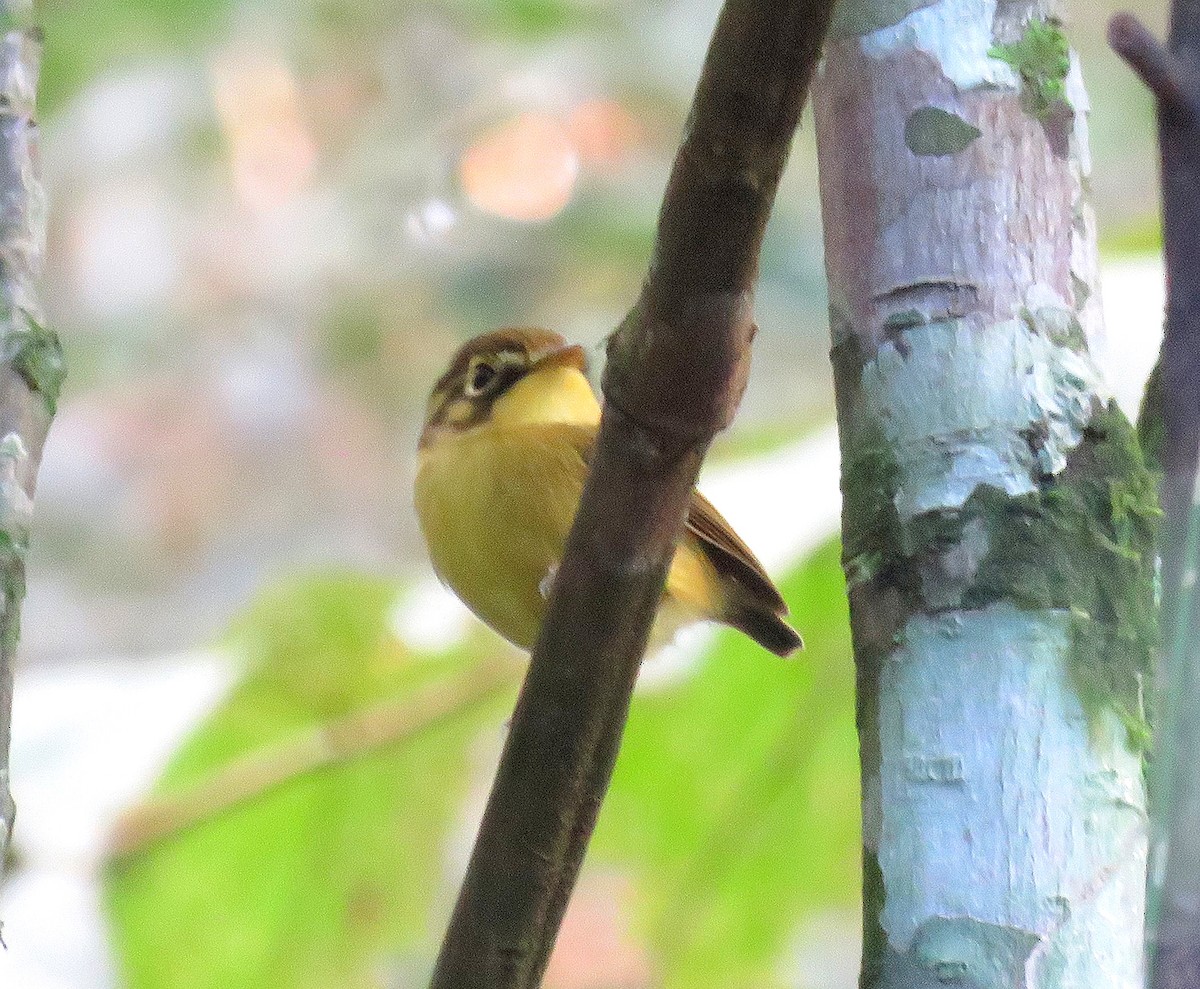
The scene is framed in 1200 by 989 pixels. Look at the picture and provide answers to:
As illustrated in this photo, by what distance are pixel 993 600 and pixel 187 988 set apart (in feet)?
7.29

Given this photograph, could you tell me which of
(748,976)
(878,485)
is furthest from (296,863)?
(878,485)

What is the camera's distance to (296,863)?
3.31m

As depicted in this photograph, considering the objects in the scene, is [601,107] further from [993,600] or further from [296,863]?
[993,600]

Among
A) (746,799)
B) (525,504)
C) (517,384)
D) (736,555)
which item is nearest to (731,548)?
(736,555)

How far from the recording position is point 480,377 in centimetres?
283

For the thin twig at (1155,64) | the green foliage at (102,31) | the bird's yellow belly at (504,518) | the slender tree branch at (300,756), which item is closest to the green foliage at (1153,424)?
the thin twig at (1155,64)

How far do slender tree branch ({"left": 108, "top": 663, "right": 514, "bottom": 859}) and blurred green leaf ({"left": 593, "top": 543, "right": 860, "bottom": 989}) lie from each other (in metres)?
0.31

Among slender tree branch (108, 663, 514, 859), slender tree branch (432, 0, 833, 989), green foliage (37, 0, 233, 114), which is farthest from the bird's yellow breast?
green foliage (37, 0, 233, 114)

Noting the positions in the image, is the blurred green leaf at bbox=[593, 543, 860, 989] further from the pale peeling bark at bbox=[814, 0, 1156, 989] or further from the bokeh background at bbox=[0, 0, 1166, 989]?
the pale peeling bark at bbox=[814, 0, 1156, 989]

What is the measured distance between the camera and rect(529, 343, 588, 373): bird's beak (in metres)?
2.73

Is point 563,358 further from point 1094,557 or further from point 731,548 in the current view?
point 1094,557

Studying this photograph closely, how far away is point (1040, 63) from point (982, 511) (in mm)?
499

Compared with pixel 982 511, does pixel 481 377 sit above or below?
above

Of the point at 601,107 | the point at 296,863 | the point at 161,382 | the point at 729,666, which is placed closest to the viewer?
the point at 729,666
